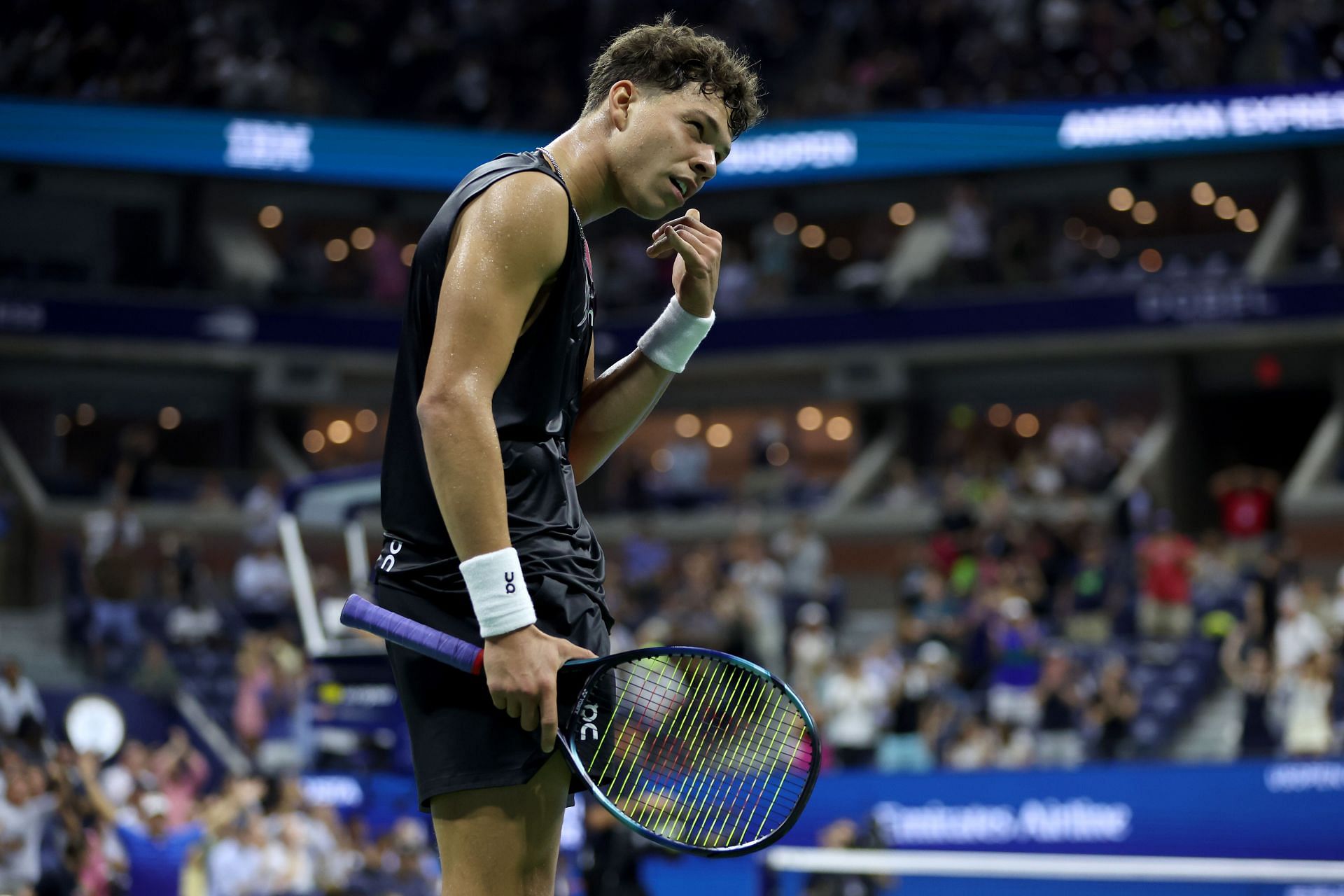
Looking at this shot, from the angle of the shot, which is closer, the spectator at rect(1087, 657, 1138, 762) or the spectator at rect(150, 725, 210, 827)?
the spectator at rect(150, 725, 210, 827)

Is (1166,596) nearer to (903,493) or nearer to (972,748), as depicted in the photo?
(972,748)

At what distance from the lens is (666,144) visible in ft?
10.6

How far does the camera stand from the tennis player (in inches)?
115

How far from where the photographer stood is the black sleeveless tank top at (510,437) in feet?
10.2

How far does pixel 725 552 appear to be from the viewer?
22391mm

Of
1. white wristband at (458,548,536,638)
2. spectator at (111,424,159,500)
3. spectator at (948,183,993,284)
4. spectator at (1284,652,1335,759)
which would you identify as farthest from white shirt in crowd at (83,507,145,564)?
white wristband at (458,548,536,638)

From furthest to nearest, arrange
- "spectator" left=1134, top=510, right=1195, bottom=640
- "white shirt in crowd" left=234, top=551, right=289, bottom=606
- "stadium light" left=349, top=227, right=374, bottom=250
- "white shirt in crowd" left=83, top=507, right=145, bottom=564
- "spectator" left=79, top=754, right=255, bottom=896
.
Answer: "stadium light" left=349, top=227, right=374, bottom=250 → "white shirt in crowd" left=83, top=507, right=145, bottom=564 → "white shirt in crowd" left=234, top=551, right=289, bottom=606 → "spectator" left=1134, top=510, right=1195, bottom=640 → "spectator" left=79, top=754, right=255, bottom=896

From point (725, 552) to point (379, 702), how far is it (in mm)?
11087

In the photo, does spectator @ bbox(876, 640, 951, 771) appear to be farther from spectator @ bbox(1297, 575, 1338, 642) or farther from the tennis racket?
the tennis racket

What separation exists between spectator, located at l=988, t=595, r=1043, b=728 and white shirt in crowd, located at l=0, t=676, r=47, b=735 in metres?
8.46

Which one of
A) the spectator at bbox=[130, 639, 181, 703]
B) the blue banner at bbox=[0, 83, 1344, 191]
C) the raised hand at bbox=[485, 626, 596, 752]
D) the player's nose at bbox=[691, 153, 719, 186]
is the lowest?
the spectator at bbox=[130, 639, 181, 703]

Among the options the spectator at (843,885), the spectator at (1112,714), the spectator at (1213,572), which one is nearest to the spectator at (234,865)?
the spectator at (843,885)

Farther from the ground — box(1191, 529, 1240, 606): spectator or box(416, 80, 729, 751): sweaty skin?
box(416, 80, 729, 751): sweaty skin

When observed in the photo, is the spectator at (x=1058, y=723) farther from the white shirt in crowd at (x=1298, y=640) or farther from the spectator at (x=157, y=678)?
the spectator at (x=157, y=678)
